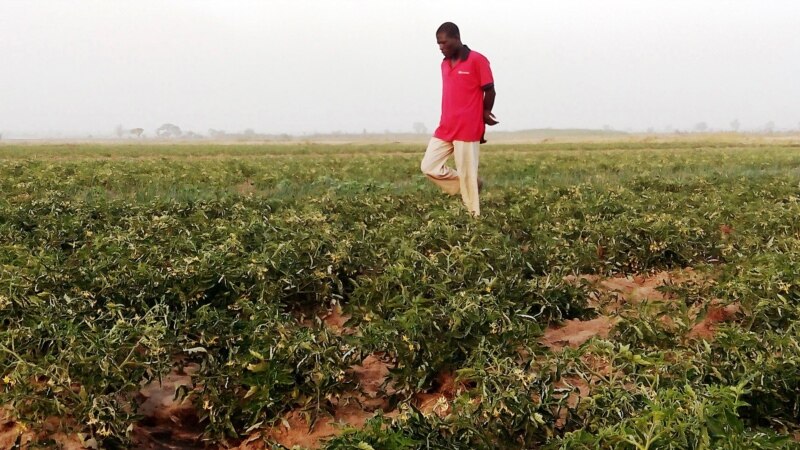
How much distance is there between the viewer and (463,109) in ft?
22.4

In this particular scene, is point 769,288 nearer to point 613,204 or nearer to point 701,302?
point 701,302

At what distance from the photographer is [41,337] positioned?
9.25 ft

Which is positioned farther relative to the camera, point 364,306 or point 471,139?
point 471,139

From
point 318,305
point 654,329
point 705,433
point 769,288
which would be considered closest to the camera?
point 705,433

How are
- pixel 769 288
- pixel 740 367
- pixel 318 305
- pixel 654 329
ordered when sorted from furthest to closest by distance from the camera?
pixel 318 305 → pixel 769 288 → pixel 654 329 → pixel 740 367

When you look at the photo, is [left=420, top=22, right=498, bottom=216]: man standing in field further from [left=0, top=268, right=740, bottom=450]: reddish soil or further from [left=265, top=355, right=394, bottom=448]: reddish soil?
[left=265, top=355, right=394, bottom=448]: reddish soil

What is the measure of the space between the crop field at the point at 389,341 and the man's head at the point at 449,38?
81.3 inches

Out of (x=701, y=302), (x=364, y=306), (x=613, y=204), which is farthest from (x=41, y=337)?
(x=613, y=204)

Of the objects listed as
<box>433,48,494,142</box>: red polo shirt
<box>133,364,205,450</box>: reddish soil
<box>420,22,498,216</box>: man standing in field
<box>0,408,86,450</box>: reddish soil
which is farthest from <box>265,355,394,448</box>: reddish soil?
<box>433,48,494,142</box>: red polo shirt

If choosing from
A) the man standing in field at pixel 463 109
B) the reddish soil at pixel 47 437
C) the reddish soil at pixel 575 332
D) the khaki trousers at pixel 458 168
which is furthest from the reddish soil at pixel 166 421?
the khaki trousers at pixel 458 168

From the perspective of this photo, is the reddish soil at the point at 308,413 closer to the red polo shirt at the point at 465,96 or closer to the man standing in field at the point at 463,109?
the man standing in field at the point at 463,109

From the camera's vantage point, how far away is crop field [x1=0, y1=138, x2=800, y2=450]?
2.28 meters

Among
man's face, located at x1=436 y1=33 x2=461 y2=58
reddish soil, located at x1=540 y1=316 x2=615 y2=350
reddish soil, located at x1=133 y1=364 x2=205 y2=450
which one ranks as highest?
man's face, located at x1=436 y1=33 x2=461 y2=58

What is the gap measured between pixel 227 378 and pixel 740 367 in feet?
7.23
